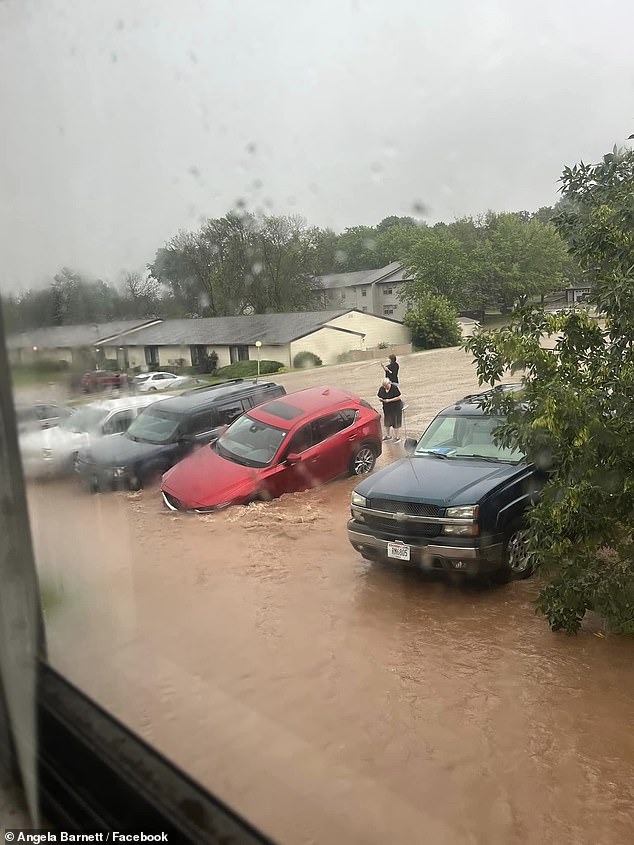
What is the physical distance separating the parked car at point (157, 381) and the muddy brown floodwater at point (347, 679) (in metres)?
0.35

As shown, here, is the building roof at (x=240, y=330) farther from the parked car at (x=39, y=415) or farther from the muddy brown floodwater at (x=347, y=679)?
the muddy brown floodwater at (x=347, y=679)

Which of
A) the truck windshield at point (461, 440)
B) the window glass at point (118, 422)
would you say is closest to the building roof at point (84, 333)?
the window glass at point (118, 422)

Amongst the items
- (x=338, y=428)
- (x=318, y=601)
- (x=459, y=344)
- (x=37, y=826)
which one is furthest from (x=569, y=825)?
(x=338, y=428)

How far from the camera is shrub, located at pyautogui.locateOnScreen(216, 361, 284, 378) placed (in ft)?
6.99

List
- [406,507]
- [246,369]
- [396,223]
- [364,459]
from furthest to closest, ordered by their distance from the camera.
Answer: [364,459], [406,507], [246,369], [396,223]

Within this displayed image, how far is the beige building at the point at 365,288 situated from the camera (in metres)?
1.86

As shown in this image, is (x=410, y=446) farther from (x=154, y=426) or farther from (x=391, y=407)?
(x=154, y=426)

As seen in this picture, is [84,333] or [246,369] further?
[246,369]

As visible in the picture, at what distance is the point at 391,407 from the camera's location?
10.2 feet

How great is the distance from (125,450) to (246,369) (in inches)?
47.2

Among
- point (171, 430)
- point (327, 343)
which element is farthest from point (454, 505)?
point (171, 430)

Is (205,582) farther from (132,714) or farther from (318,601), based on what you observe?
(132,714)

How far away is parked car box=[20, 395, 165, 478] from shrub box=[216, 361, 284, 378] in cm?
30

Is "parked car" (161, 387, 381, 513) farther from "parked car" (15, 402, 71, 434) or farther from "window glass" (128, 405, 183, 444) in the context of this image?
"parked car" (15, 402, 71, 434)
